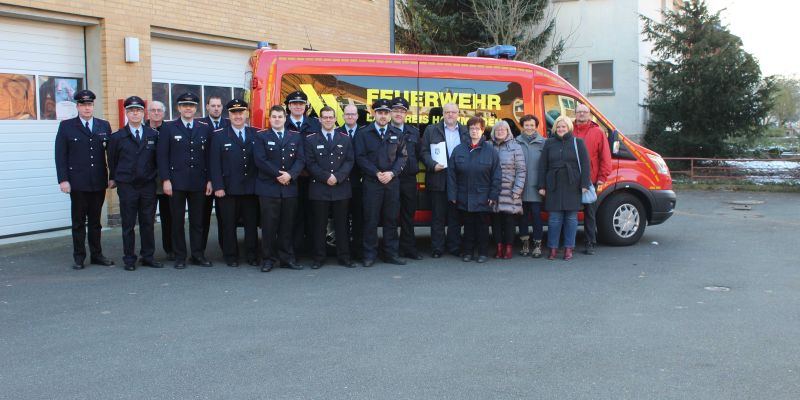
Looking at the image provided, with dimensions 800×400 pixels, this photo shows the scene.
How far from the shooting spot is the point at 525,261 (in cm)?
908

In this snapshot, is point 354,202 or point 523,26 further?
point 523,26

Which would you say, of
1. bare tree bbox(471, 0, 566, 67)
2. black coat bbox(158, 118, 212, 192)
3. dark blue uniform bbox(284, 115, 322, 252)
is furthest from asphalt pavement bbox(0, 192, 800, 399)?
bare tree bbox(471, 0, 566, 67)

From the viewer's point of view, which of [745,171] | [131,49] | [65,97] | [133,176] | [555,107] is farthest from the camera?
[745,171]

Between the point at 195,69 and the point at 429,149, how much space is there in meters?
6.12

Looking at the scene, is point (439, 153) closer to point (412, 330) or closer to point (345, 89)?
point (345, 89)

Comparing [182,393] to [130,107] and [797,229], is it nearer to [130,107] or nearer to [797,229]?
[130,107]

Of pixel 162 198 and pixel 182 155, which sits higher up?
pixel 182 155

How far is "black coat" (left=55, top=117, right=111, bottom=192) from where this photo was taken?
8281 millimetres

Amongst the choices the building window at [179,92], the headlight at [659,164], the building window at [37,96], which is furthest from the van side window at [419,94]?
the building window at [37,96]

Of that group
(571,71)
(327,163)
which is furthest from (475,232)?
(571,71)

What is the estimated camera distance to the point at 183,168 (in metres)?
8.48

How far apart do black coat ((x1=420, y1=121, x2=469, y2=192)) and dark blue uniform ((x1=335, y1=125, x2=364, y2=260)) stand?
79cm

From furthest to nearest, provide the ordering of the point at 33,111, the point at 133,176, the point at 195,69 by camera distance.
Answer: the point at 195,69
the point at 33,111
the point at 133,176

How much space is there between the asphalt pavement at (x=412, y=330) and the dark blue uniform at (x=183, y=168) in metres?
0.53
